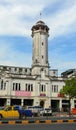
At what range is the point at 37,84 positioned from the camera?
71.2 metres

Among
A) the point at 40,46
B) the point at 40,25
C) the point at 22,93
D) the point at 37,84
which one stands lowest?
the point at 22,93

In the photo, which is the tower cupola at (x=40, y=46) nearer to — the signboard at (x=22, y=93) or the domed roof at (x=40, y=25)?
the domed roof at (x=40, y=25)

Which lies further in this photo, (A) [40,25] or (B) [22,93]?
(A) [40,25]

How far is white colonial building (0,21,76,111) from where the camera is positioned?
6800cm

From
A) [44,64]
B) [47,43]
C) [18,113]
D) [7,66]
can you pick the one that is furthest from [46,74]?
[18,113]

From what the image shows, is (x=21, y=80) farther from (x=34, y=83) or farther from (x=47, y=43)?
(x=47, y=43)

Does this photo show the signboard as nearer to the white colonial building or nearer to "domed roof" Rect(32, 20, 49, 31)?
the white colonial building

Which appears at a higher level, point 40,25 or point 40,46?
point 40,25

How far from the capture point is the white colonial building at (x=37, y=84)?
68000mm

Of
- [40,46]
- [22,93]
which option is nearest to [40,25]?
[40,46]

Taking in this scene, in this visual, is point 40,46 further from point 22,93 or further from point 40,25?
point 22,93

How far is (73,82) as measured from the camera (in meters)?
65.9

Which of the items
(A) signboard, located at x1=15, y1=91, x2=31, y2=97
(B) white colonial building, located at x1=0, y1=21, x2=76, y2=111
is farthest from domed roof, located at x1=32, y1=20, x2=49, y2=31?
(A) signboard, located at x1=15, y1=91, x2=31, y2=97

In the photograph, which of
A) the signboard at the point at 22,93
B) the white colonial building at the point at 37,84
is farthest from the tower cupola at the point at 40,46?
the signboard at the point at 22,93
